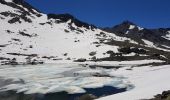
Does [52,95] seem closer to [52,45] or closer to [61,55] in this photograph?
[61,55]

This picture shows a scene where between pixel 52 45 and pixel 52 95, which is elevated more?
pixel 52 45

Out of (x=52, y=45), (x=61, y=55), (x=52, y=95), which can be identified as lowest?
(x=52, y=95)

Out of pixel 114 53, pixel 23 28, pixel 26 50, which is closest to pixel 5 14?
pixel 23 28

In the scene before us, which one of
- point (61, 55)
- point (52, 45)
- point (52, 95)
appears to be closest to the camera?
point (52, 95)

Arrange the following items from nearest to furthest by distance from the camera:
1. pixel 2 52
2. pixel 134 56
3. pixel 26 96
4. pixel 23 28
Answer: pixel 26 96, pixel 134 56, pixel 2 52, pixel 23 28

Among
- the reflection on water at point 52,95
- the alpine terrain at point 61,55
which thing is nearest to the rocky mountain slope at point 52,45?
the alpine terrain at point 61,55

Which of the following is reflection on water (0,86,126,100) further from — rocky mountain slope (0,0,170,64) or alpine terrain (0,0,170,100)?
rocky mountain slope (0,0,170,64)

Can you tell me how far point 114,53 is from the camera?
106062mm

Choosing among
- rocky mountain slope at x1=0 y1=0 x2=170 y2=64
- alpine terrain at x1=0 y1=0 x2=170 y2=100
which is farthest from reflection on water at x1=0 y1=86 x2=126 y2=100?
rocky mountain slope at x1=0 y1=0 x2=170 y2=64

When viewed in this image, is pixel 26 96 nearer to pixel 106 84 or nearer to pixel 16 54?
pixel 106 84

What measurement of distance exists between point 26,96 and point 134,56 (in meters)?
68.0

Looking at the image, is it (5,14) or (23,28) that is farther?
(5,14)

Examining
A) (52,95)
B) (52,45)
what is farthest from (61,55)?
(52,95)

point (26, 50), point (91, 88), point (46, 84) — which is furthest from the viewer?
point (26, 50)
